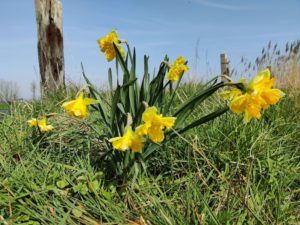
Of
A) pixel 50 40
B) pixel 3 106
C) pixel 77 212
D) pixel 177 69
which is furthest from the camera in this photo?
pixel 50 40

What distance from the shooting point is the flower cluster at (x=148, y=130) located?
5.49 ft

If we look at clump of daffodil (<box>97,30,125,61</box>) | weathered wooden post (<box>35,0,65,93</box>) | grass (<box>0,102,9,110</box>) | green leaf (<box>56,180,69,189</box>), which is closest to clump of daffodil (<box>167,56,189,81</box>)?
clump of daffodil (<box>97,30,125,61</box>)

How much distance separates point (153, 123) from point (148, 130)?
1.6 inches

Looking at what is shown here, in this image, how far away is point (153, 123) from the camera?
1696 mm

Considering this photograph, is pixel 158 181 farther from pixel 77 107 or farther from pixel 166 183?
pixel 77 107

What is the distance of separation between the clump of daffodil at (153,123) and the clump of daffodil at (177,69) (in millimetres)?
569

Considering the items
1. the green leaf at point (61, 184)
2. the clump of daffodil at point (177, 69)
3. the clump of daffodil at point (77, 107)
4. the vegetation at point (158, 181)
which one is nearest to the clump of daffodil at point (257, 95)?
the vegetation at point (158, 181)

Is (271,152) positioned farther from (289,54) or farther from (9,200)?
(289,54)

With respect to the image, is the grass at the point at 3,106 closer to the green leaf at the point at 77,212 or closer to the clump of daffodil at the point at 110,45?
the clump of daffodil at the point at 110,45

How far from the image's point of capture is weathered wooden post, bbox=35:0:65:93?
6.59 metres

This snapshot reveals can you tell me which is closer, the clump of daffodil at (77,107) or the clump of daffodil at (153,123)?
the clump of daffodil at (153,123)

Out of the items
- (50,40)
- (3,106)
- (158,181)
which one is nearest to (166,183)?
(158,181)

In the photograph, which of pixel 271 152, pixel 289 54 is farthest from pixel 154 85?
pixel 289 54

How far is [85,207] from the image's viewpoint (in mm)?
1872
